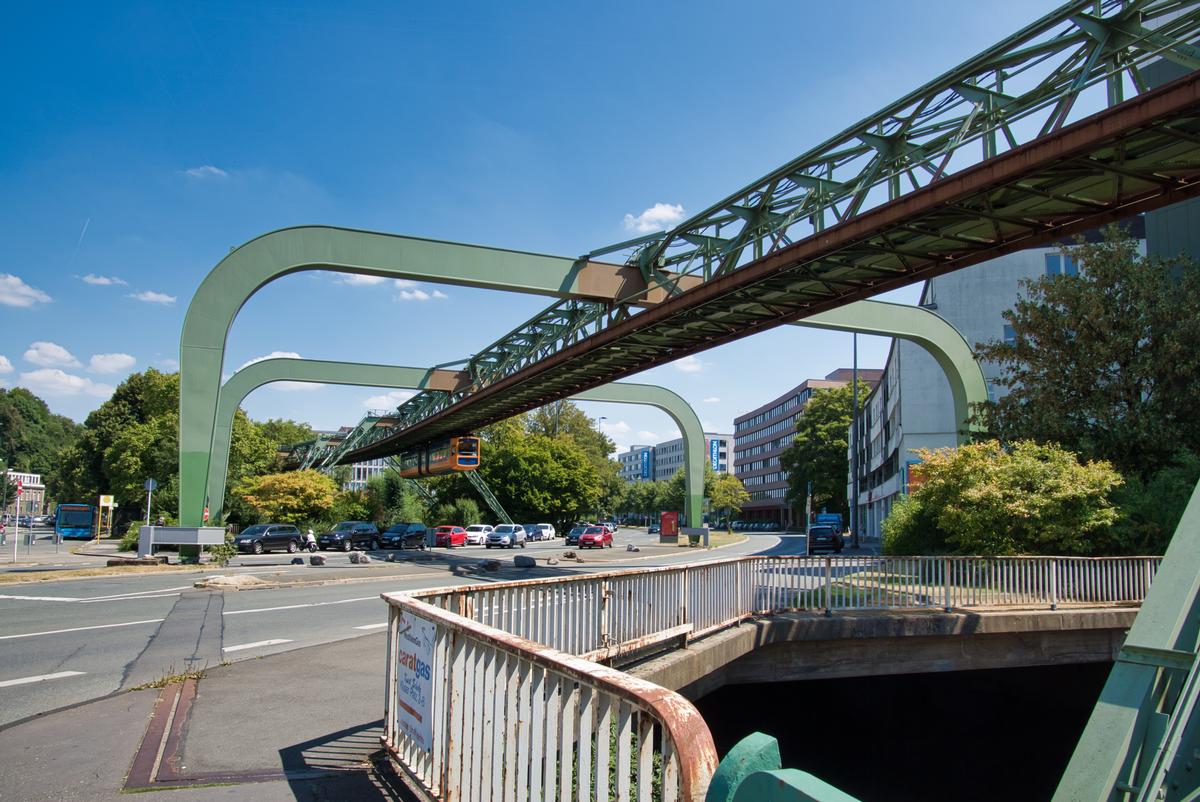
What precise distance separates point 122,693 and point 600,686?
7277 millimetres

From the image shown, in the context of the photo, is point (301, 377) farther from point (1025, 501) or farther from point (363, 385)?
point (1025, 501)

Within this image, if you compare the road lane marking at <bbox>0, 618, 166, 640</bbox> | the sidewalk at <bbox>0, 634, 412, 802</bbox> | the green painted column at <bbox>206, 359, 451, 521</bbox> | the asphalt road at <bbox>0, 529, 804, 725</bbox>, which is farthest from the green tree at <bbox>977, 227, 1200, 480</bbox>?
the green painted column at <bbox>206, 359, 451, 521</bbox>

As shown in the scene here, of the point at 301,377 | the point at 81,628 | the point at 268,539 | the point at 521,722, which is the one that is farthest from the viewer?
the point at 268,539

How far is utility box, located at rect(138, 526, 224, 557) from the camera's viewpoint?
2511cm

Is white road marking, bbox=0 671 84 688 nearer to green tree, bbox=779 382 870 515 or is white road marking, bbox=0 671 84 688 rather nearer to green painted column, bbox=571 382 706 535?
green painted column, bbox=571 382 706 535

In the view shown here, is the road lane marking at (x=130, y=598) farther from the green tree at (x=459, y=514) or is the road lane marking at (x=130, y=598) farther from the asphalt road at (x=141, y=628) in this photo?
the green tree at (x=459, y=514)

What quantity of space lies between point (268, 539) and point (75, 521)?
2907 cm

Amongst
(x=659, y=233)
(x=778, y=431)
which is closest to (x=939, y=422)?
(x=659, y=233)

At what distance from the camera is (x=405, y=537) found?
156 feet

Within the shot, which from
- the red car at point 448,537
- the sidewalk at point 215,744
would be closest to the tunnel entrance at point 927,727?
the sidewalk at point 215,744

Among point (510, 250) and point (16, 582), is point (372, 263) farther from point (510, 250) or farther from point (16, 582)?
point (16, 582)

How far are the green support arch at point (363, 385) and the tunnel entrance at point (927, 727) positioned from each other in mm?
21446

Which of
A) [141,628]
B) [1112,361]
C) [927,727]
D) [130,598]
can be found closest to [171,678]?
[141,628]

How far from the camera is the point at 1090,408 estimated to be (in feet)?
72.1
